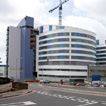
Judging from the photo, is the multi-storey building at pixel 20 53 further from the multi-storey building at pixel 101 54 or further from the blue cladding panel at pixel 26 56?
the multi-storey building at pixel 101 54

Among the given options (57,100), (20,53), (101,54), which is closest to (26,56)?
(20,53)

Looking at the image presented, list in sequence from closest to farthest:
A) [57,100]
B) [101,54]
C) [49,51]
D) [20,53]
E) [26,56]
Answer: [57,100] → [49,51] → [26,56] → [20,53] → [101,54]

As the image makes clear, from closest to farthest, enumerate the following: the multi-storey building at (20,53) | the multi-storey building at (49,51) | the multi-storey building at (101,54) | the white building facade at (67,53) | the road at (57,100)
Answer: the road at (57,100) → the white building facade at (67,53) → the multi-storey building at (49,51) → the multi-storey building at (20,53) → the multi-storey building at (101,54)

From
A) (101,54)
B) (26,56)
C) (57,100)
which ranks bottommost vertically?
(57,100)

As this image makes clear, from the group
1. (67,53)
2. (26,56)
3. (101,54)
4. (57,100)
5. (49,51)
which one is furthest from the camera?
(101,54)

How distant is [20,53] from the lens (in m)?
93.1

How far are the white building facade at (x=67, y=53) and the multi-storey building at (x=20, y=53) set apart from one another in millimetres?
9398

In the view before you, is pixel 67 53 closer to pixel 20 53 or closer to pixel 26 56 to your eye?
pixel 26 56

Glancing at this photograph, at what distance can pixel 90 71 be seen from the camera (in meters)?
82.0

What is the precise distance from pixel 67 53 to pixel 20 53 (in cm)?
2825

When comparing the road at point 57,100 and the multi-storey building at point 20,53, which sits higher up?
the multi-storey building at point 20,53

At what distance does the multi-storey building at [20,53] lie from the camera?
90.8 m

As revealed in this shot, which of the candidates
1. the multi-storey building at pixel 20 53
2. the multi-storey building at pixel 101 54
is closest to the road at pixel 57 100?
the multi-storey building at pixel 20 53

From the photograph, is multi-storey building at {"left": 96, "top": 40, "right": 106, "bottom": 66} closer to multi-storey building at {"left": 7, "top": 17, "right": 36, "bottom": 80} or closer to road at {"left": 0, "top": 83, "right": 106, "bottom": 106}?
multi-storey building at {"left": 7, "top": 17, "right": 36, "bottom": 80}
